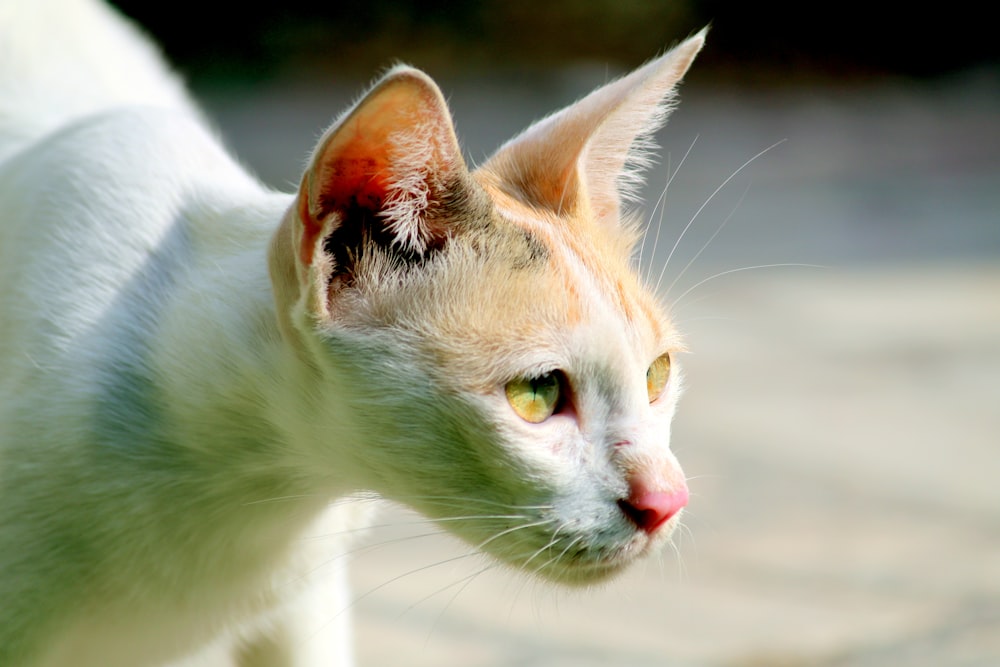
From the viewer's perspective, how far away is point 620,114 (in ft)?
6.33

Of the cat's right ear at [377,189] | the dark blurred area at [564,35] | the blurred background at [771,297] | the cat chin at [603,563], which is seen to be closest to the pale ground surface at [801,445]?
the blurred background at [771,297]

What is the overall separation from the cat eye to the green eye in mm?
249

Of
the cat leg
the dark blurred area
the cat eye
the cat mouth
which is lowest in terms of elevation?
the cat leg

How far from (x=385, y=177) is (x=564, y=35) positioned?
8625mm

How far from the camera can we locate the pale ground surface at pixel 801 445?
9.84ft

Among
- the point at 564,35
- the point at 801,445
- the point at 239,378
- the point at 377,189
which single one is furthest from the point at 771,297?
the point at 564,35

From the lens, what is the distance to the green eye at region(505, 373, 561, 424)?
1658 mm

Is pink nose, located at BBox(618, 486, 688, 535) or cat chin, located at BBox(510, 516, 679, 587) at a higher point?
pink nose, located at BBox(618, 486, 688, 535)

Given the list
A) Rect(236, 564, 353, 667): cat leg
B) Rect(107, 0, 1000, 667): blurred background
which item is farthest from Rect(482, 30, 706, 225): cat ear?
Rect(236, 564, 353, 667): cat leg

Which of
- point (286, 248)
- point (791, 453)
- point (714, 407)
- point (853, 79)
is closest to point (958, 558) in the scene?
point (791, 453)

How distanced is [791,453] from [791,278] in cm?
213

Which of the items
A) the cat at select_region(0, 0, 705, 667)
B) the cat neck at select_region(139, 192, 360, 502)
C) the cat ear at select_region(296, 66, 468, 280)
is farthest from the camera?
the cat neck at select_region(139, 192, 360, 502)

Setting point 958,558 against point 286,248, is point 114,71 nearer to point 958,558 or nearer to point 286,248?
point 286,248

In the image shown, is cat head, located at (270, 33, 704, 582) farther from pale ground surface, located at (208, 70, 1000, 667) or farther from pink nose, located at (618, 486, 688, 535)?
pale ground surface, located at (208, 70, 1000, 667)
